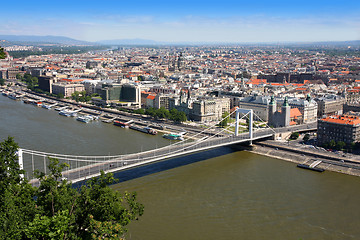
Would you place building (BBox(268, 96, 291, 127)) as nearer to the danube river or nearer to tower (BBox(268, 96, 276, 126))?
tower (BBox(268, 96, 276, 126))

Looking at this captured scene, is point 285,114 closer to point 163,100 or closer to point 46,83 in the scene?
point 163,100

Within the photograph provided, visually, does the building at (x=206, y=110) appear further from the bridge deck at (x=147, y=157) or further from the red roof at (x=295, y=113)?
the bridge deck at (x=147, y=157)

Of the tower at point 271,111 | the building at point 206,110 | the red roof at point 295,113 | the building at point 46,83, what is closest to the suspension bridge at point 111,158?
the tower at point 271,111

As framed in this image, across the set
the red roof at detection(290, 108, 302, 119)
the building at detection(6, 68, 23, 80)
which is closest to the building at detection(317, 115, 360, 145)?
the red roof at detection(290, 108, 302, 119)

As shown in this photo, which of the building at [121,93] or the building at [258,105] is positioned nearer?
the building at [258,105]

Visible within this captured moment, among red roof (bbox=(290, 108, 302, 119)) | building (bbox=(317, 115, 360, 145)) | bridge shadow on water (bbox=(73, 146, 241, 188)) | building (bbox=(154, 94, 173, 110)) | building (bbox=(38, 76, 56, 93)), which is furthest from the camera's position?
building (bbox=(38, 76, 56, 93))

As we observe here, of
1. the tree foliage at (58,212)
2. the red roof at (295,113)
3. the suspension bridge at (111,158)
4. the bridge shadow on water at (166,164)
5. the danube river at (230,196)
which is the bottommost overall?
the danube river at (230,196)

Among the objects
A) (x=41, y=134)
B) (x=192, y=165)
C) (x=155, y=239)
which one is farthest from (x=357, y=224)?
(x=41, y=134)
